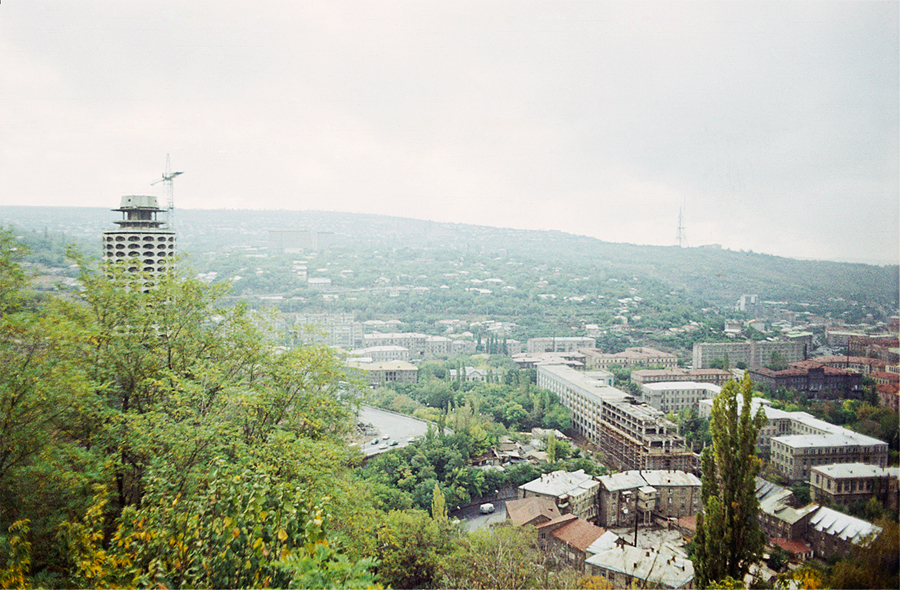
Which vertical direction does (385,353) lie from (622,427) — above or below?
below

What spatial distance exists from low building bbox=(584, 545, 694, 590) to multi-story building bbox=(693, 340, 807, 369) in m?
4.22

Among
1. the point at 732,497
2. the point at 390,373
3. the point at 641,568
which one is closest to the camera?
the point at 732,497

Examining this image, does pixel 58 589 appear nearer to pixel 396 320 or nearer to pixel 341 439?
pixel 341 439

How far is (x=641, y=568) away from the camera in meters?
5.25

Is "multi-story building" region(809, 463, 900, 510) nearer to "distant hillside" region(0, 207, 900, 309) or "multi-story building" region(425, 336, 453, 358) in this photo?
"distant hillside" region(0, 207, 900, 309)

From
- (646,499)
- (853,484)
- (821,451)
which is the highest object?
(853,484)

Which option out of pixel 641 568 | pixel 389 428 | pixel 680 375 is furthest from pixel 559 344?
pixel 641 568

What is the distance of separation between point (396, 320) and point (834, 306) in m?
23.2

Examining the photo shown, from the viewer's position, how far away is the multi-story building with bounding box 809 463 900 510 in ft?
9.49

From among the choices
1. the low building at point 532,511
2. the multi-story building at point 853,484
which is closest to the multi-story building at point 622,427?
the low building at point 532,511

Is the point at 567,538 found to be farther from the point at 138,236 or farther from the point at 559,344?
the point at 559,344

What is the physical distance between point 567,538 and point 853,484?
405cm

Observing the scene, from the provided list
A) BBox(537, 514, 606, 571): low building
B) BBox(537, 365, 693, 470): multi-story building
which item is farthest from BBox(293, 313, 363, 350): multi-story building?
BBox(537, 514, 606, 571): low building

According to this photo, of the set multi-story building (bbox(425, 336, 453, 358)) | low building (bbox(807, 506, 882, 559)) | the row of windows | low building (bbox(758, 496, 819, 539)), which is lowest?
multi-story building (bbox(425, 336, 453, 358))
